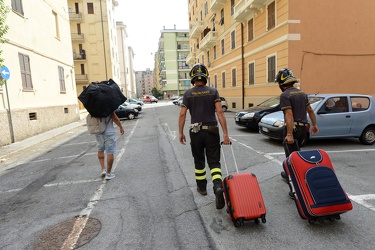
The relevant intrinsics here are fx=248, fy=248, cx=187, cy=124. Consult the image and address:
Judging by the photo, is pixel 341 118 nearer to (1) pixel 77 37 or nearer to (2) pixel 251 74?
(2) pixel 251 74

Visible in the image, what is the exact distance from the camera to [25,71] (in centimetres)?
1262

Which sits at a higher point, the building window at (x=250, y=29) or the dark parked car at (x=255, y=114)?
the building window at (x=250, y=29)

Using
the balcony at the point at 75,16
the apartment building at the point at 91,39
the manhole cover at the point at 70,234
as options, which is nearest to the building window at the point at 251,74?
the manhole cover at the point at 70,234

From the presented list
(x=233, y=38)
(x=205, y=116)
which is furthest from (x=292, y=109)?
(x=233, y=38)

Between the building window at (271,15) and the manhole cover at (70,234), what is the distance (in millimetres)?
16016

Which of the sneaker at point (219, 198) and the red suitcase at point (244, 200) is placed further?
the sneaker at point (219, 198)

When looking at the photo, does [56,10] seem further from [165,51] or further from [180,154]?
[165,51]

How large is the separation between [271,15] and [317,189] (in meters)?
15.7

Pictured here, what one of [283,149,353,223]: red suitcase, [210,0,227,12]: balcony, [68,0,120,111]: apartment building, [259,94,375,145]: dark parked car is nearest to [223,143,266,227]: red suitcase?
[283,149,353,223]: red suitcase

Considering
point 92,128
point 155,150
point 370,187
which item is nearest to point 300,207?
point 370,187

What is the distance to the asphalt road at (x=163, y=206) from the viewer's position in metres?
2.81

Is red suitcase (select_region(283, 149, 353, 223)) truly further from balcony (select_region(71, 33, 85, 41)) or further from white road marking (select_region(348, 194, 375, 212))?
balcony (select_region(71, 33, 85, 41))

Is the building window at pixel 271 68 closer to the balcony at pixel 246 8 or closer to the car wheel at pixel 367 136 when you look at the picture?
the balcony at pixel 246 8

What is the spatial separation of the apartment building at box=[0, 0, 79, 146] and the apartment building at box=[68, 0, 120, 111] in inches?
795
